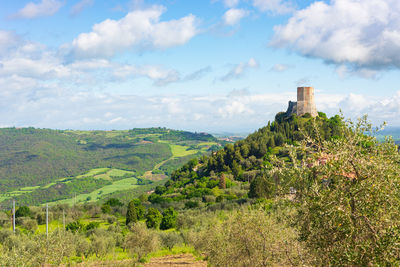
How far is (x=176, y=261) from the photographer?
1278 inches

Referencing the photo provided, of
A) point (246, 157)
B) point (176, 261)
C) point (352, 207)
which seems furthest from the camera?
point (246, 157)

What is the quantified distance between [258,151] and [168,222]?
67062 mm

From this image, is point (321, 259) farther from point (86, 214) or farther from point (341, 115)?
point (86, 214)

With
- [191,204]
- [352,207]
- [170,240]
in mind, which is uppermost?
[352,207]

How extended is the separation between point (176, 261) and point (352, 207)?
27.3m

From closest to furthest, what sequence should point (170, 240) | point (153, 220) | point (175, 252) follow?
point (175, 252) → point (170, 240) → point (153, 220)

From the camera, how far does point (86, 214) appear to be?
236 feet

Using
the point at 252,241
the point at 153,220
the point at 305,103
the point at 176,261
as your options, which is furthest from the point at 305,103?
the point at 252,241

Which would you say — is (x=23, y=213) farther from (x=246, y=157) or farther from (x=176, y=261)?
(x=246, y=157)

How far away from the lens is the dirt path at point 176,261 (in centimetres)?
3023

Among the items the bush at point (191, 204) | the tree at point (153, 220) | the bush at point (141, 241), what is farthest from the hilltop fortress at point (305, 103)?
the bush at point (141, 241)

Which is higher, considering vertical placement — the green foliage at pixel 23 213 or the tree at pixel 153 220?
the tree at pixel 153 220

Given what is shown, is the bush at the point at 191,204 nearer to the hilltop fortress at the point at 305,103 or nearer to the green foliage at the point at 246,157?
the green foliage at the point at 246,157

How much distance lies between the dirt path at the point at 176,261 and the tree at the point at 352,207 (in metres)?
23.2
